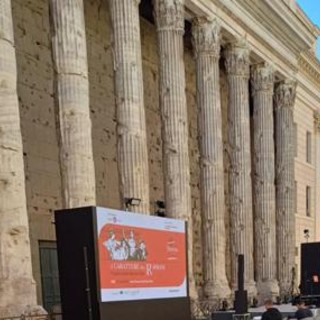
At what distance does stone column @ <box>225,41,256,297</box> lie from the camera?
2873cm

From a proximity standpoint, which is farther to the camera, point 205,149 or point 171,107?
point 205,149

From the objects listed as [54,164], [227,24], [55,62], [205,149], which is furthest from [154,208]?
[55,62]

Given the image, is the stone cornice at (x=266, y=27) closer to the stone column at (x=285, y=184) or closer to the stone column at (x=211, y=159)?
the stone column at (x=211, y=159)

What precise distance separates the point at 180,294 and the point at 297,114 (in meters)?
28.1

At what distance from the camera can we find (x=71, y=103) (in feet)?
57.7

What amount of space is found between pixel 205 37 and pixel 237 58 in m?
3.50

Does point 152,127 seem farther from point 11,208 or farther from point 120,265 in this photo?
point 120,265

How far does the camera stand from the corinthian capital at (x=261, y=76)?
3269 cm

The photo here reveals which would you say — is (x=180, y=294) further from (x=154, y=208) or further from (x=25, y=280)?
(x=154, y=208)

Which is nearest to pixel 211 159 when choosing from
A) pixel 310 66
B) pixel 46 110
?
pixel 46 110

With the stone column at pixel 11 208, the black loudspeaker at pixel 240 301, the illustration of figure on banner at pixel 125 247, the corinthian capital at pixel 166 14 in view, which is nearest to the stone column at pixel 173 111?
the corinthian capital at pixel 166 14

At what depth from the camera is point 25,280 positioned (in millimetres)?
14367

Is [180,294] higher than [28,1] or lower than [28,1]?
lower

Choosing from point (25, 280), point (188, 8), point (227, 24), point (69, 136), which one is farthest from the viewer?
point (227, 24)
